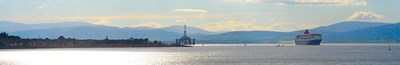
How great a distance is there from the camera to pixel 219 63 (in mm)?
116312

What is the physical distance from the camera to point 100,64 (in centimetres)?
11638

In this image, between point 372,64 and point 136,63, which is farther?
point 136,63

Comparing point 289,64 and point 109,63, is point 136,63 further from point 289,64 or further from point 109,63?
point 289,64

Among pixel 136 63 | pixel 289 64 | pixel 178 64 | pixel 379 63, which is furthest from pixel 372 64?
pixel 136 63

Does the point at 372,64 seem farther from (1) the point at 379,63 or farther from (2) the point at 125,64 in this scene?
(2) the point at 125,64

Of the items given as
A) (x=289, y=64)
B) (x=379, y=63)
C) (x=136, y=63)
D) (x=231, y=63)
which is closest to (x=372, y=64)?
(x=379, y=63)


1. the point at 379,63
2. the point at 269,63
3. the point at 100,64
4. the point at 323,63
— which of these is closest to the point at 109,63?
the point at 100,64

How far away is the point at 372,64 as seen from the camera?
11119cm

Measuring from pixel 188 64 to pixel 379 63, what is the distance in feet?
91.2

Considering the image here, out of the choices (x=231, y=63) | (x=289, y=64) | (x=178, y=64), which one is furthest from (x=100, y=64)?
(x=289, y=64)

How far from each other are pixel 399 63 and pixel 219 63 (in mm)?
25957

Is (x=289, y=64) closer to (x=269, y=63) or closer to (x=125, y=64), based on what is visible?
(x=269, y=63)

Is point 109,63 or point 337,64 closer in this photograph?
point 337,64

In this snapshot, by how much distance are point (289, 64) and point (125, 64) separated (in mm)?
24147
